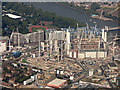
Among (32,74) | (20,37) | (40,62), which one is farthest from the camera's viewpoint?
(20,37)

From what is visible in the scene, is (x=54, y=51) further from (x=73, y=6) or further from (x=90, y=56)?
(x=73, y=6)

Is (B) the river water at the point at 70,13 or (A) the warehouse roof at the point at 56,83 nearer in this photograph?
(A) the warehouse roof at the point at 56,83

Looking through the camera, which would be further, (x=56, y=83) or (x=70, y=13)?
(x=70, y=13)

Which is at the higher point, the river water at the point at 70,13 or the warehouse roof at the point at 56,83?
the river water at the point at 70,13

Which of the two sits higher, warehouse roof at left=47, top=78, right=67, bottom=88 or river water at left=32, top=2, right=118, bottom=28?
river water at left=32, top=2, right=118, bottom=28

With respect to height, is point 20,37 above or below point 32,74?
above

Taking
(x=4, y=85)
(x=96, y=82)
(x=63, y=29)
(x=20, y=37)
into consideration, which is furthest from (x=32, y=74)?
(x=63, y=29)

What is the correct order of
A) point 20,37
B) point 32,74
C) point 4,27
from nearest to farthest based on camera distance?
1. point 32,74
2. point 20,37
3. point 4,27

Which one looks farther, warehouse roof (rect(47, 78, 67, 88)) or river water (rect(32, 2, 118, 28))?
river water (rect(32, 2, 118, 28))
